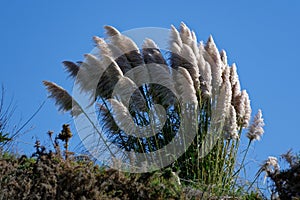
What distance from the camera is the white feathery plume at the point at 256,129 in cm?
762

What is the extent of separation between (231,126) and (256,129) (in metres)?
0.39

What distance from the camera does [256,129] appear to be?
25.0 ft

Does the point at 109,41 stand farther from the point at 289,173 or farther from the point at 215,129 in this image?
the point at 289,173

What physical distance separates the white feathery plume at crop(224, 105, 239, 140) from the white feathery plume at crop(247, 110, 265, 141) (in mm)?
270

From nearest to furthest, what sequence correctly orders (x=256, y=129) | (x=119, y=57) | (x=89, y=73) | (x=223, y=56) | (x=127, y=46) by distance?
(x=256, y=129), (x=89, y=73), (x=119, y=57), (x=127, y=46), (x=223, y=56)

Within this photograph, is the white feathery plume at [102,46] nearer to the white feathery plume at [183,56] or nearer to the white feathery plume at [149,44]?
the white feathery plume at [149,44]

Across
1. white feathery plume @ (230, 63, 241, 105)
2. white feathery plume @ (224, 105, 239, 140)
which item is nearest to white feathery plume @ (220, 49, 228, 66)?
white feathery plume @ (230, 63, 241, 105)

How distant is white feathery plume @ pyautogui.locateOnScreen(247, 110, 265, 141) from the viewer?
762 centimetres

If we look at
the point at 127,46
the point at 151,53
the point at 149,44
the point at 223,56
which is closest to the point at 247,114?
the point at 223,56

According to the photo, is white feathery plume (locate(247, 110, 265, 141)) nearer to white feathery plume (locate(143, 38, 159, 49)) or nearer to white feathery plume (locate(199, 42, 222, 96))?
white feathery plume (locate(199, 42, 222, 96))

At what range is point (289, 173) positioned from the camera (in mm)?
4324

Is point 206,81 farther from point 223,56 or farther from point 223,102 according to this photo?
point 223,56

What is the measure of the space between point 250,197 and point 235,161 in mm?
2834

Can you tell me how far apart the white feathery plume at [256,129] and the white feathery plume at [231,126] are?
27 centimetres
